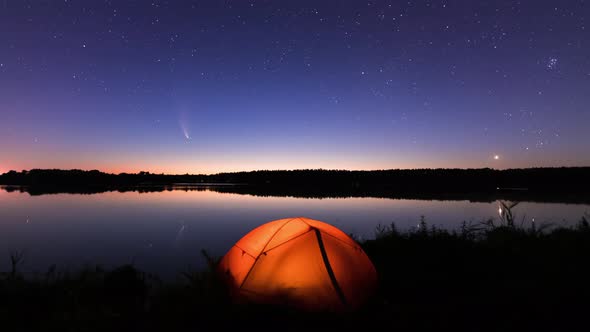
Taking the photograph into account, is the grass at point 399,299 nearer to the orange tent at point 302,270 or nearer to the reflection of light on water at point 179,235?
the orange tent at point 302,270

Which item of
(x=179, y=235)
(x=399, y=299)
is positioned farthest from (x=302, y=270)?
(x=179, y=235)

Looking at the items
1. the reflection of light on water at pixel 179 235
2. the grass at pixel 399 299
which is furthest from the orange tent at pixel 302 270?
the reflection of light on water at pixel 179 235

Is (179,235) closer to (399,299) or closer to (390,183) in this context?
(399,299)

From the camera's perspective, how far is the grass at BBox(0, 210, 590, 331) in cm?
500

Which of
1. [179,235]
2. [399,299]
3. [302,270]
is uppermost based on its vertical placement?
[302,270]

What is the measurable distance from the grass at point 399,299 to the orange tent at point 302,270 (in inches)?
10.1

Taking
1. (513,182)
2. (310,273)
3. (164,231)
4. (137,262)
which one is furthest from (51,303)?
(513,182)

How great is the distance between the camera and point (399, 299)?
618 centimetres

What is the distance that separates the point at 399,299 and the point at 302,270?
7.07 feet

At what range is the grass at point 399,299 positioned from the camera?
5.00 meters

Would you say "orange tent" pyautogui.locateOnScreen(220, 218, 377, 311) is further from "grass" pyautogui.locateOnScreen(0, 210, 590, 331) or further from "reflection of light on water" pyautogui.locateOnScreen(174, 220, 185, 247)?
"reflection of light on water" pyautogui.locateOnScreen(174, 220, 185, 247)

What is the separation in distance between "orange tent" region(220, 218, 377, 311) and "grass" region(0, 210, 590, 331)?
0.84 feet

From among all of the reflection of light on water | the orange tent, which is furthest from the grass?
the reflection of light on water

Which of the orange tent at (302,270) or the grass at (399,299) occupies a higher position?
the orange tent at (302,270)
